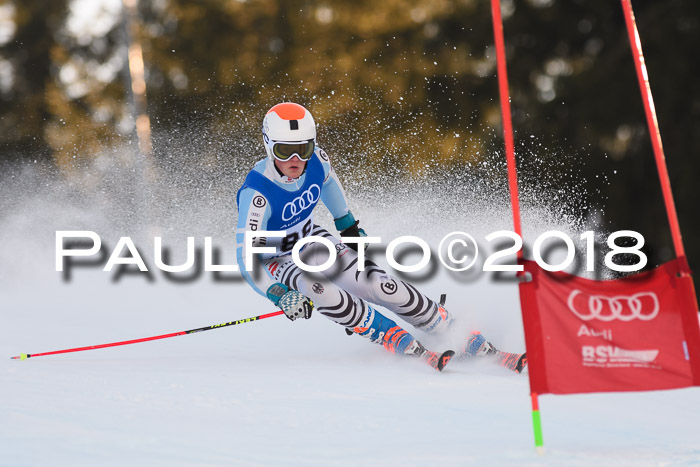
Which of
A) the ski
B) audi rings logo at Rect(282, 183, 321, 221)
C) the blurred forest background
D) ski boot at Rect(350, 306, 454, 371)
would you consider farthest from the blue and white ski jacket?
the blurred forest background

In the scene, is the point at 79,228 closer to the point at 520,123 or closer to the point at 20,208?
the point at 20,208

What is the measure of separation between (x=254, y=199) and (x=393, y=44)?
18.6 meters

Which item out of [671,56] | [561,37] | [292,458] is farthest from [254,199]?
[561,37]

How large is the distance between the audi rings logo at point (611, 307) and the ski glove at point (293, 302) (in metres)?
1.95

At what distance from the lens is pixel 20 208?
1195 centimetres

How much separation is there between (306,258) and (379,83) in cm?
1806

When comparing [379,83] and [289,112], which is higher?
[379,83]

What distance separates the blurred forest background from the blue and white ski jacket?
6.98m

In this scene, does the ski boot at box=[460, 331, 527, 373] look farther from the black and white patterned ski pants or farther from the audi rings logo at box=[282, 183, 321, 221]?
the audi rings logo at box=[282, 183, 321, 221]

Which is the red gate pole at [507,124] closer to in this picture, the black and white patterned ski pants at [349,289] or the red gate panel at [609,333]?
the red gate panel at [609,333]

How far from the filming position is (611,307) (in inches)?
168

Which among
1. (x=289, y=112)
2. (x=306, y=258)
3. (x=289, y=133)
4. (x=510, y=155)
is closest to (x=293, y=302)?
(x=306, y=258)

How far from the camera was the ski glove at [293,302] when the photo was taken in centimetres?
580

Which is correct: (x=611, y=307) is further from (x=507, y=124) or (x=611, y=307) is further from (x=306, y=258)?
(x=306, y=258)
